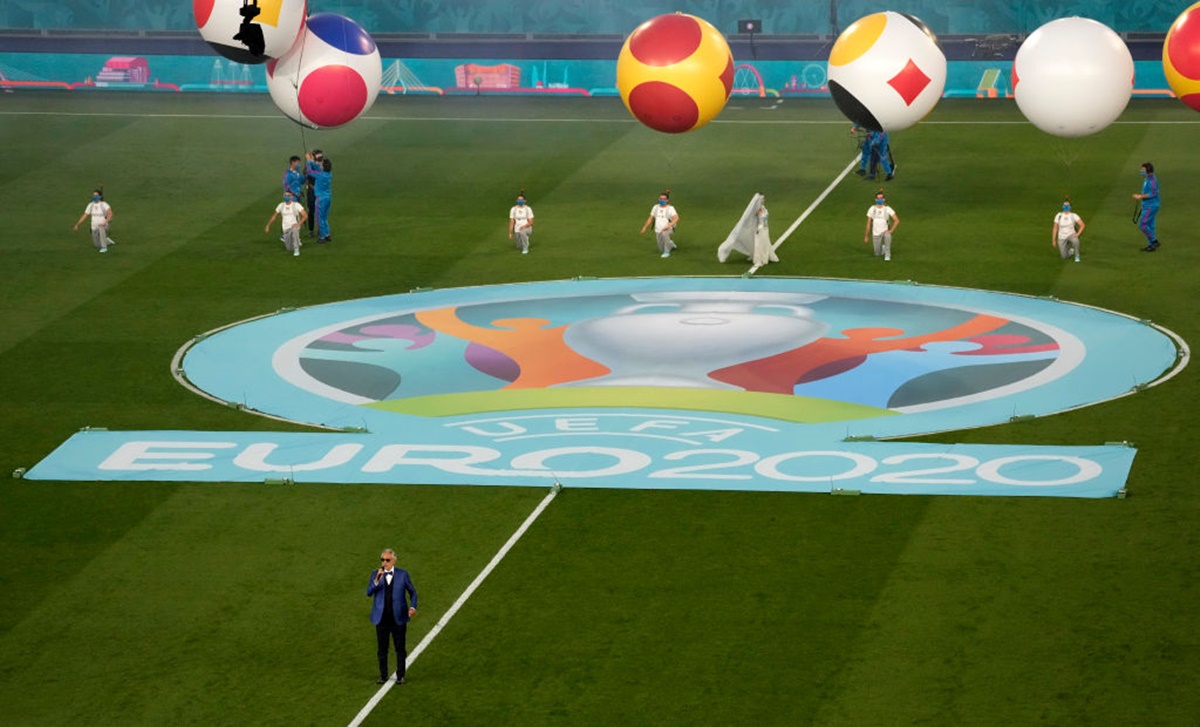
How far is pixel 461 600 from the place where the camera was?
20469mm

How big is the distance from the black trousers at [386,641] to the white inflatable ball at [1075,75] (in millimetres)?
20558

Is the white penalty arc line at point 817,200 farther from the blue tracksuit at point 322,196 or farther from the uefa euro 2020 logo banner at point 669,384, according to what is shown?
the blue tracksuit at point 322,196

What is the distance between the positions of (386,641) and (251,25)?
17979mm

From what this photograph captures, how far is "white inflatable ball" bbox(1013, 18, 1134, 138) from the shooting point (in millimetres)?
33844

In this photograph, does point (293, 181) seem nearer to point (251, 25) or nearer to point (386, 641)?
point (251, 25)

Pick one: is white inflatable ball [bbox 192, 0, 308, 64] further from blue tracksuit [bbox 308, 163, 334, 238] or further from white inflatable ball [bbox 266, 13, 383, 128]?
blue tracksuit [bbox 308, 163, 334, 238]

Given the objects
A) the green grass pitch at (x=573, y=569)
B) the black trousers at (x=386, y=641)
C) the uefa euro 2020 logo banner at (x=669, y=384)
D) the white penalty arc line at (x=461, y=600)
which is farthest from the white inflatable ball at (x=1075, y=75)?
the black trousers at (x=386, y=641)

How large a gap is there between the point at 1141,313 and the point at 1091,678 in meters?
15.3

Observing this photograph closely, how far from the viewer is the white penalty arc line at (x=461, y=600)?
706 inches

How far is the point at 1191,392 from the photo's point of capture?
27.5 meters

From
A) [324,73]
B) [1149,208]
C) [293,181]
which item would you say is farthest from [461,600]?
[1149,208]

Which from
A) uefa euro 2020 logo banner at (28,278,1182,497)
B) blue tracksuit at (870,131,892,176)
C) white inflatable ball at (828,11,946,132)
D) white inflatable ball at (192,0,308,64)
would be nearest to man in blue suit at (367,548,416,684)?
uefa euro 2020 logo banner at (28,278,1182,497)

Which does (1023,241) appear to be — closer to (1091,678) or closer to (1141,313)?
(1141,313)

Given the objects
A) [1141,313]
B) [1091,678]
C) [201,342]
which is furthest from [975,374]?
[201,342]
